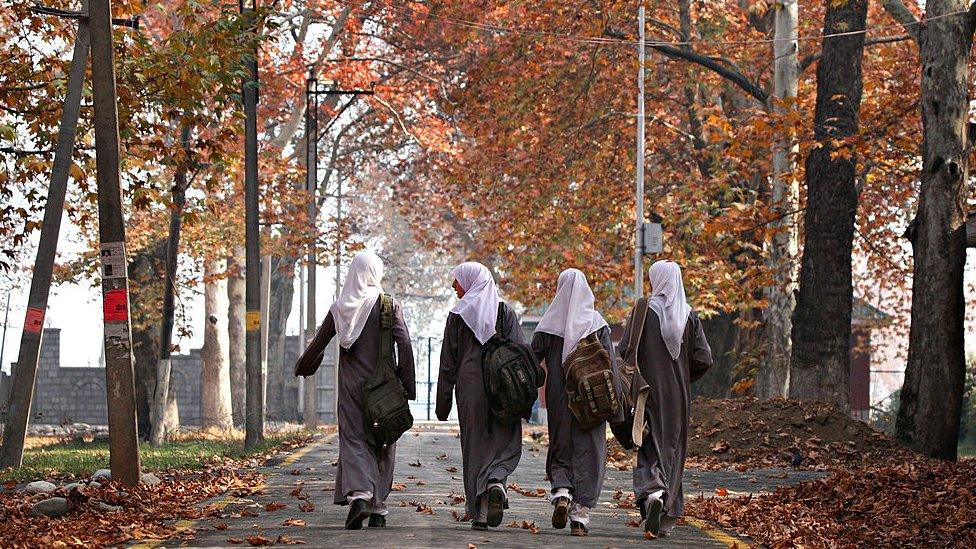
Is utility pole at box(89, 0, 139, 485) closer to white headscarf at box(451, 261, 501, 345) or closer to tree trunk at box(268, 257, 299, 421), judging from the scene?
white headscarf at box(451, 261, 501, 345)

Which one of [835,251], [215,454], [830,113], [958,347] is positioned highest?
[830,113]

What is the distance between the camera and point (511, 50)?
29.1 m

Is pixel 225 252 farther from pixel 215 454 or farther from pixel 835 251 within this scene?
pixel 835 251

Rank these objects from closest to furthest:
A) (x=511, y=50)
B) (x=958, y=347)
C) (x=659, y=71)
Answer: (x=958, y=347) < (x=511, y=50) < (x=659, y=71)

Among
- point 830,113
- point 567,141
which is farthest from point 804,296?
point 567,141

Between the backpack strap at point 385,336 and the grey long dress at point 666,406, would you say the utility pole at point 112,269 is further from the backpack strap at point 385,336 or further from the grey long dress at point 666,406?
the grey long dress at point 666,406

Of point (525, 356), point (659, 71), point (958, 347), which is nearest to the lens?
point (525, 356)

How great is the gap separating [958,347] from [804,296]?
4.12 m

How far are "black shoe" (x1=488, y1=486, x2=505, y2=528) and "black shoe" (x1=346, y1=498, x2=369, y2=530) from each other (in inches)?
33.3

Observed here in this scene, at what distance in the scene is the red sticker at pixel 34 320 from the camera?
643 inches

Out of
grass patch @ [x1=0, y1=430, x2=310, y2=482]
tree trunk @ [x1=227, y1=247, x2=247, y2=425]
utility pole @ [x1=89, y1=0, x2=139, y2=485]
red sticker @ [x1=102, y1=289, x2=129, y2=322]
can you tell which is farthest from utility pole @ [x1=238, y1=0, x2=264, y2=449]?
tree trunk @ [x1=227, y1=247, x2=247, y2=425]

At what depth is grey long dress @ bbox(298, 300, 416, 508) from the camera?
10602 millimetres

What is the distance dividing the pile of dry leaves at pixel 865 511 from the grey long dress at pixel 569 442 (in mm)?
1190

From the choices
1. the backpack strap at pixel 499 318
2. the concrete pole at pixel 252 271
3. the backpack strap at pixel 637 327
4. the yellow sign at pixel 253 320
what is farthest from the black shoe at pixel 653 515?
the yellow sign at pixel 253 320
